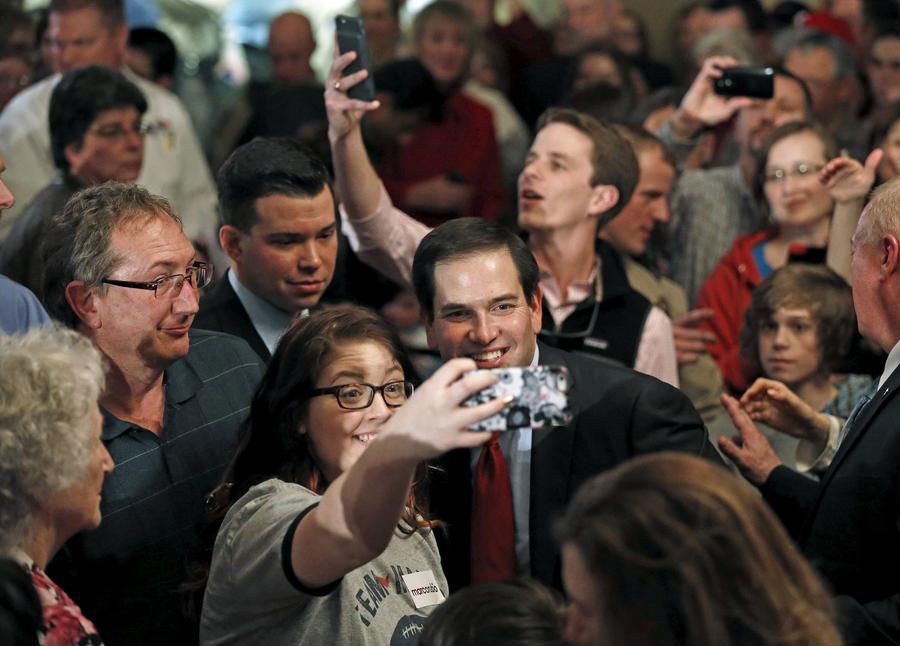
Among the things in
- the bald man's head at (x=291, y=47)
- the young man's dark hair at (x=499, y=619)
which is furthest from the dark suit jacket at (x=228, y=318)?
the bald man's head at (x=291, y=47)

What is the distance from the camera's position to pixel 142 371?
3.17 meters

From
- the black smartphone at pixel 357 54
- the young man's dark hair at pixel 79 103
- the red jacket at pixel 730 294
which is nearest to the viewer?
the black smartphone at pixel 357 54

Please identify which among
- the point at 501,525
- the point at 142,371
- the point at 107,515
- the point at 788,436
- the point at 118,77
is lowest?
the point at 788,436

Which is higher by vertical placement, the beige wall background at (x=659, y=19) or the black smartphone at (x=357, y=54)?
the black smartphone at (x=357, y=54)

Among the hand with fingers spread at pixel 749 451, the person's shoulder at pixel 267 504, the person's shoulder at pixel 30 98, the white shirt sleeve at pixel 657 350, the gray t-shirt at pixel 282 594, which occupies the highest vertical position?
the person's shoulder at pixel 30 98

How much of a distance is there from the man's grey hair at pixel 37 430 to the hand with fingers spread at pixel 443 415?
1.85 feet

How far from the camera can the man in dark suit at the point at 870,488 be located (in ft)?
8.77

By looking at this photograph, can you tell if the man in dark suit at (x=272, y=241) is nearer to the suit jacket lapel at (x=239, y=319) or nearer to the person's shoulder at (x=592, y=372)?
the suit jacket lapel at (x=239, y=319)

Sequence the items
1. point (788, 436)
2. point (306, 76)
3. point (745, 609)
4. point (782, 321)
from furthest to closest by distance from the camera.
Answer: point (306, 76)
point (782, 321)
point (788, 436)
point (745, 609)

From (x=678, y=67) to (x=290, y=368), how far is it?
6454 mm

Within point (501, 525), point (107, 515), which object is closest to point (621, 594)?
point (501, 525)

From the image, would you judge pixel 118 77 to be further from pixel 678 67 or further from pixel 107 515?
pixel 678 67

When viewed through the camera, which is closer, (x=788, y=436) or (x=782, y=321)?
(x=788, y=436)

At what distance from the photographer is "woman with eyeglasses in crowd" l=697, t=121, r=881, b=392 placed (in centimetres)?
500
